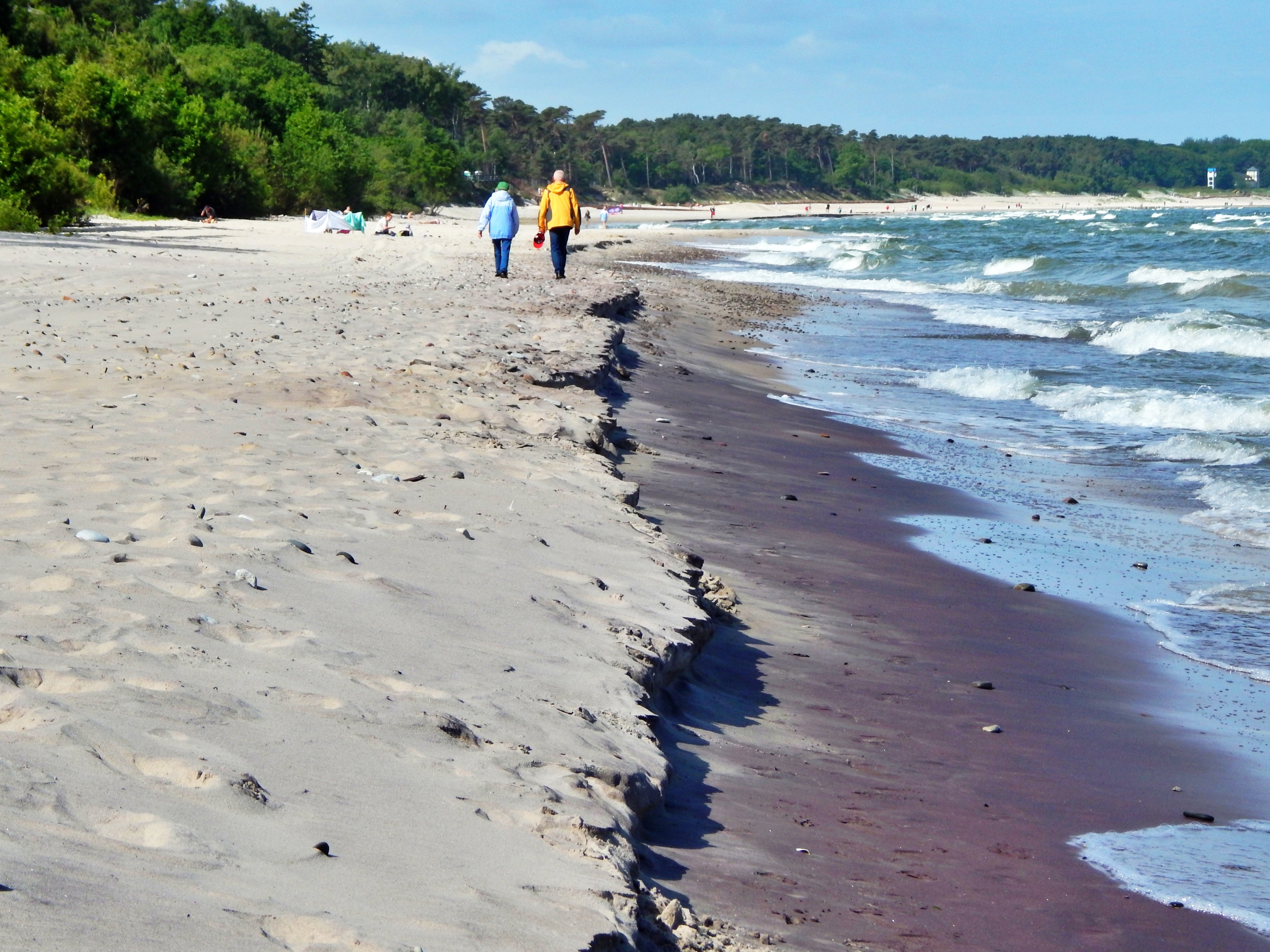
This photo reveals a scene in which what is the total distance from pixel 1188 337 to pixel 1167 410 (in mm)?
8153

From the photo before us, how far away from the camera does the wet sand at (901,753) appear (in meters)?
3.31

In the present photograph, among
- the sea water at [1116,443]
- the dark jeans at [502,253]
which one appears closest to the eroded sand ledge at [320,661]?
the sea water at [1116,443]

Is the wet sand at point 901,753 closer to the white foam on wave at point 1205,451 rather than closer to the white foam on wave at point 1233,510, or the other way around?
the white foam on wave at point 1233,510

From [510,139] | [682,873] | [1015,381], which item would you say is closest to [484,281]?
[1015,381]

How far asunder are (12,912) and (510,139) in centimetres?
13669

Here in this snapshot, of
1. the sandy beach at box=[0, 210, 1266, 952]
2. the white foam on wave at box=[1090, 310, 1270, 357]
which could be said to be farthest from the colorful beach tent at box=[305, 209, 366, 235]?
the sandy beach at box=[0, 210, 1266, 952]

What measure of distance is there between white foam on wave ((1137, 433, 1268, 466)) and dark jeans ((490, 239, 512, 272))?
10.3 meters

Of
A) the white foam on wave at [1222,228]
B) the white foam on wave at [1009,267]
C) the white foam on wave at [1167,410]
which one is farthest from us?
the white foam on wave at [1222,228]

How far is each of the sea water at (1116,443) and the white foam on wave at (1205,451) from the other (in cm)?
3

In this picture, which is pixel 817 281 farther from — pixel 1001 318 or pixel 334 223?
pixel 334 223

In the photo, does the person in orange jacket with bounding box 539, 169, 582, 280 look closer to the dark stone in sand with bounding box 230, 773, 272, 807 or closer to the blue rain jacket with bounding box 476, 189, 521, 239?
the blue rain jacket with bounding box 476, 189, 521, 239

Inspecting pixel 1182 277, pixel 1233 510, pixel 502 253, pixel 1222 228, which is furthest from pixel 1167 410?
pixel 1222 228

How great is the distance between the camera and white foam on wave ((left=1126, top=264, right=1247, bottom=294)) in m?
30.5

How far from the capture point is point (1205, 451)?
37.7ft
